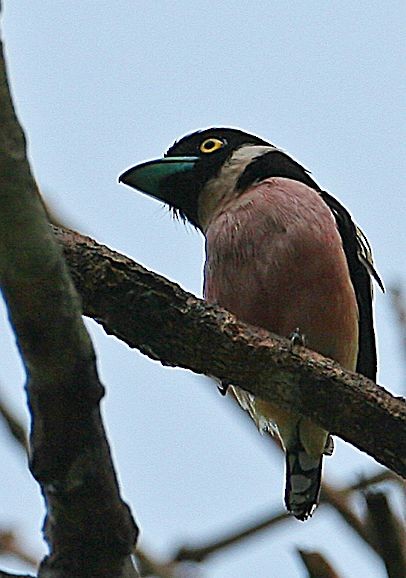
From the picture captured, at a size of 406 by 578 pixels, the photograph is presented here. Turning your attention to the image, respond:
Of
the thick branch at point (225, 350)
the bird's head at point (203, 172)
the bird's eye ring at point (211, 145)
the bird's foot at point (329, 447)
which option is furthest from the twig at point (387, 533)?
the bird's eye ring at point (211, 145)

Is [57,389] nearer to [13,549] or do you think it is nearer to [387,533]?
[387,533]

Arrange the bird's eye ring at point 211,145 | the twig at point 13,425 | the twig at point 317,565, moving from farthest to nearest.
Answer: the bird's eye ring at point 211,145
the twig at point 13,425
the twig at point 317,565

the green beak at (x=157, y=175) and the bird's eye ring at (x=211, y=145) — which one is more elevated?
the bird's eye ring at (x=211, y=145)

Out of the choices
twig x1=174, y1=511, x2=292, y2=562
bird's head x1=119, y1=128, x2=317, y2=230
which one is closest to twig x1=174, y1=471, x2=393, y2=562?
twig x1=174, y1=511, x2=292, y2=562

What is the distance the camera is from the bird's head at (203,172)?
6.06m

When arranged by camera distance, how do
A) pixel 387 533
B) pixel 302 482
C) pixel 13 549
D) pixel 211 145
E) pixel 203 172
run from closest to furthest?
pixel 387 533, pixel 13 549, pixel 302 482, pixel 203 172, pixel 211 145

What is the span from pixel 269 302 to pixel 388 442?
62.2 inches

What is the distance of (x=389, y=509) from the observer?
11.6 feet

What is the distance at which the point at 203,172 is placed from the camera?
624 cm

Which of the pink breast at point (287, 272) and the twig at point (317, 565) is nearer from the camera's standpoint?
the twig at point (317, 565)

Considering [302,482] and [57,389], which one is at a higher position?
[57,389]

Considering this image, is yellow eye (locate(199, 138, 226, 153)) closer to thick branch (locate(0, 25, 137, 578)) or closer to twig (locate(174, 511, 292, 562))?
twig (locate(174, 511, 292, 562))

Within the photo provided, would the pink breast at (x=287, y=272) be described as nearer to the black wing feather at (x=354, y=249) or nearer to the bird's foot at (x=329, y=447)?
the black wing feather at (x=354, y=249)

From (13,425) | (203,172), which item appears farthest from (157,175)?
(13,425)
